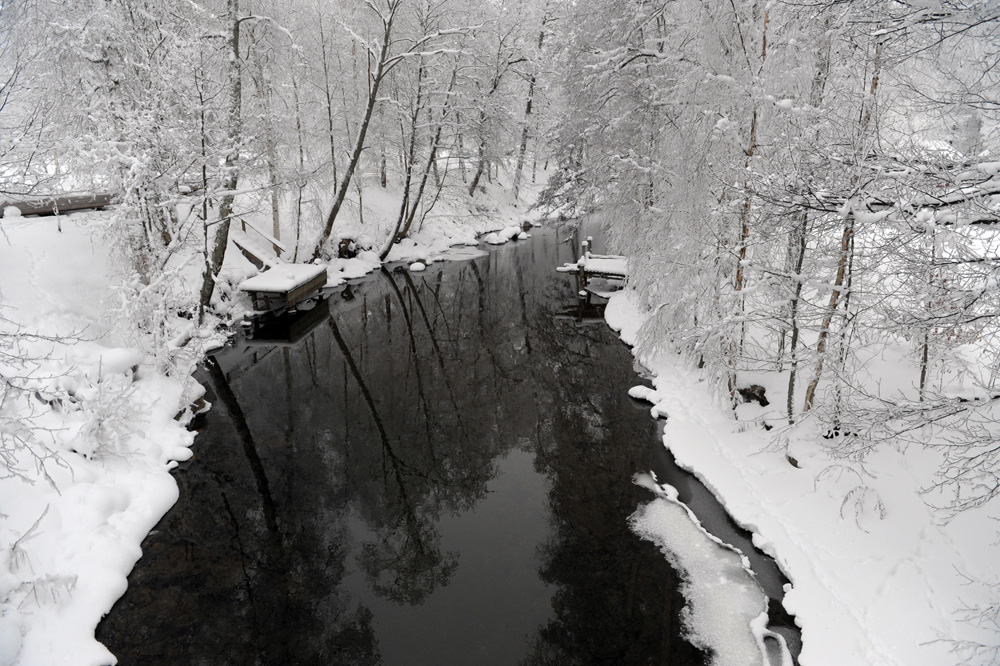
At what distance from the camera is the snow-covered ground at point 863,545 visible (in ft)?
19.3

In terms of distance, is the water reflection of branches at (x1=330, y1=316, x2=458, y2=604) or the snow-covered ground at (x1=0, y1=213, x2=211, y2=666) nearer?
the snow-covered ground at (x1=0, y1=213, x2=211, y2=666)

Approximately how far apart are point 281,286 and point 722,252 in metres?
13.3

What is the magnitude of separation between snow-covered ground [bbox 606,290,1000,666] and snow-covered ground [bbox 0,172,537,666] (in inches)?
288

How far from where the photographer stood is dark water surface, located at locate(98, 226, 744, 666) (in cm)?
652

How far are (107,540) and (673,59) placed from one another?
12.4 meters

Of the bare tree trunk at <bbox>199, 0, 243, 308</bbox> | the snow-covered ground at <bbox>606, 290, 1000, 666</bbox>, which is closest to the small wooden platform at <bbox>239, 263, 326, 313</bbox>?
the bare tree trunk at <bbox>199, 0, 243, 308</bbox>

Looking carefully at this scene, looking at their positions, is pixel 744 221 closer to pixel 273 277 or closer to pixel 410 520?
pixel 410 520

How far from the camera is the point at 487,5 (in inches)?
1209

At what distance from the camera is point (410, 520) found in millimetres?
8625

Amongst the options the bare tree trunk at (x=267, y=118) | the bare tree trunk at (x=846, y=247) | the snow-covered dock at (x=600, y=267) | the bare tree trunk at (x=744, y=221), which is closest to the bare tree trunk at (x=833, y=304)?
the bare tree trunk at (x=846, y=247)

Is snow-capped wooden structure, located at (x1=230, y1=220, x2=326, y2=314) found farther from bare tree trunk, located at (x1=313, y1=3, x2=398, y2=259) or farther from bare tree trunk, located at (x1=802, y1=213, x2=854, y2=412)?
bare tree trunk, located at (x1=802, y1=213, x2=854, y2=412)

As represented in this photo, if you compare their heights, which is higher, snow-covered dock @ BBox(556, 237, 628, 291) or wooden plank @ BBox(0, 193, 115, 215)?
wooden plank @ BBox(0, 193, 115, 215)

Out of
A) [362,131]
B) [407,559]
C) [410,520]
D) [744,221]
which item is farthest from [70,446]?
[362,131]

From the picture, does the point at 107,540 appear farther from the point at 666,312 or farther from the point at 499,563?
the point at 666,312
